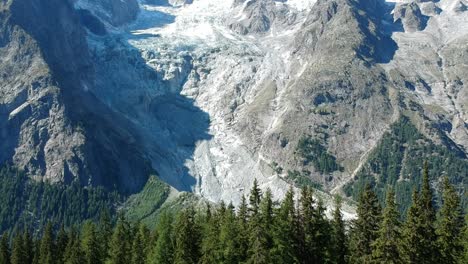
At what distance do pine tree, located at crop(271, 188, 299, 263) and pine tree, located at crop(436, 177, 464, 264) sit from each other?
18406 millimetres

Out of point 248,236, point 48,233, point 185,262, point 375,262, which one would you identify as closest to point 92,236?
point 48,233

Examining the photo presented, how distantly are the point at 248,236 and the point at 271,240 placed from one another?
3.61m

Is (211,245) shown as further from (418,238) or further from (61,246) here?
(61,246)

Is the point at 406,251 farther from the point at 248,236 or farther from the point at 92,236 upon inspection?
the point at 92,236

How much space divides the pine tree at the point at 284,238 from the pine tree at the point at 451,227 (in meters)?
18.4

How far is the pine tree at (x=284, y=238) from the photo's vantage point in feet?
250

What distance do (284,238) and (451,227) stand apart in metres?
20.5

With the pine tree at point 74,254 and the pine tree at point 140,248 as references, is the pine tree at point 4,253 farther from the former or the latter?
the pine tree at point 140,248

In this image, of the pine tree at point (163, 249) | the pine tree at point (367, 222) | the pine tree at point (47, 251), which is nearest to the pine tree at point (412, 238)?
the pine tree at point (367, 222)

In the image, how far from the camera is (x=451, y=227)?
73625mm

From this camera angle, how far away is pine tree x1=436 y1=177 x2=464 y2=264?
72250 millimetres

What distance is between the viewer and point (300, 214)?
81875 mm

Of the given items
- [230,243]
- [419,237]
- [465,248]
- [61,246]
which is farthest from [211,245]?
[61,246]

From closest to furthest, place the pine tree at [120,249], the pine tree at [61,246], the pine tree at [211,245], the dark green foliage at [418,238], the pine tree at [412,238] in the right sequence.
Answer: the pine tree at [412,238] < the dark green foliage at [418,238] < the pine tree at [211,245] < the pine tree at [120,249] < the pine tree at [61,246]
